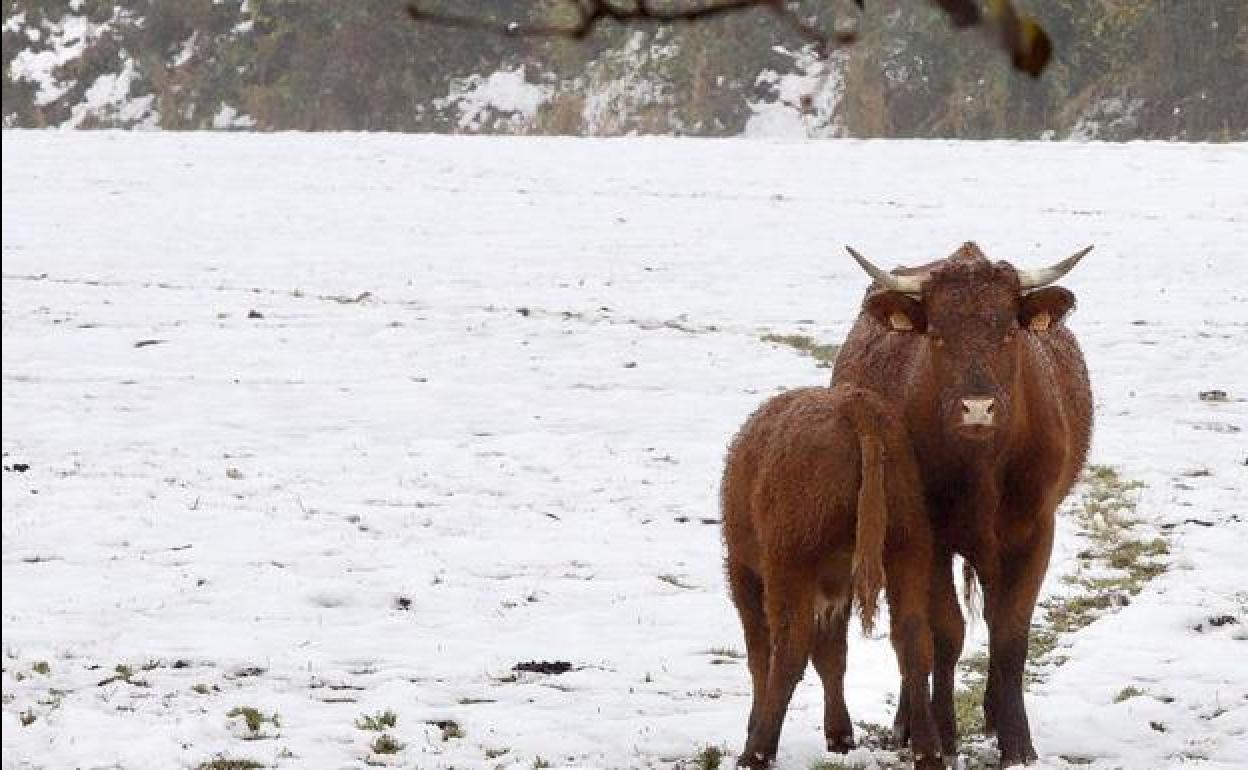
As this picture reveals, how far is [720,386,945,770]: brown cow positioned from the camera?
6.66 metres

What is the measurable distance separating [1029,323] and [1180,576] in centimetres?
365

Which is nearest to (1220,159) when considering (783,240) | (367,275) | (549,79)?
(783,240)

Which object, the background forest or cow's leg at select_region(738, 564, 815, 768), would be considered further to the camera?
the background forest

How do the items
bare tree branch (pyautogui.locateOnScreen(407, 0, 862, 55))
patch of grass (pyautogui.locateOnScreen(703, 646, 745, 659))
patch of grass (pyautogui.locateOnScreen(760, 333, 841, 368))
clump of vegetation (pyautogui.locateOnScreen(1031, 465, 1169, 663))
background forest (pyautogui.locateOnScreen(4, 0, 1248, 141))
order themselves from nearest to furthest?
bare tree branch (pyautogui.locateOnScreen(407, 0, 862, 55))
patch of grass (pyautogui.locateOnScreen(703, 646, 745, 659))
clump of vegetation (pyautogui.locateOnScreen(1031, 465, 1169, 663))
patch of grass (pyautogui.locateOnScreen(760, 333, 841, 368))
background forest (pyautogui.locateOnScreen(4, 0, 1248, 141))

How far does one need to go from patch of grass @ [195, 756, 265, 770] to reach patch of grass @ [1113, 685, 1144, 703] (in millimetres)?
3368

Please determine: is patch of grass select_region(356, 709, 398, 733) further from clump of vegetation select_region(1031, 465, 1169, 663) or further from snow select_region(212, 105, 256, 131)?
snow select_region(212, 105, 256, 131)

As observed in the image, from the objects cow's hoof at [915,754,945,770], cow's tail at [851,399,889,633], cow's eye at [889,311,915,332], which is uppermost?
cow's eye at [889,311,915,332]

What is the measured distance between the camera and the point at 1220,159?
2831 centimetres

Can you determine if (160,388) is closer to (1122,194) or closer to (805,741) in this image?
(805,741)

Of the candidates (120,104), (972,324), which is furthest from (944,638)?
(120,104)

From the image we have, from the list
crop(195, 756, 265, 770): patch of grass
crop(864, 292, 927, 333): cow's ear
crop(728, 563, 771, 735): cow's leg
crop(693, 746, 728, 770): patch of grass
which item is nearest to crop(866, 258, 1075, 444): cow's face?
crop(864, 292, 927, 333): cow's ear

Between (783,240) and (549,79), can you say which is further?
(549,79)

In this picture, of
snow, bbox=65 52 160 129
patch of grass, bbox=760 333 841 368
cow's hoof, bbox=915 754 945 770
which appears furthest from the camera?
snow, bbox=65 52 160 129

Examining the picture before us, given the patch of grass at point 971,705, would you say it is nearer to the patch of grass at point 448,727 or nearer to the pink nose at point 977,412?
the pink nose at point 977,412
